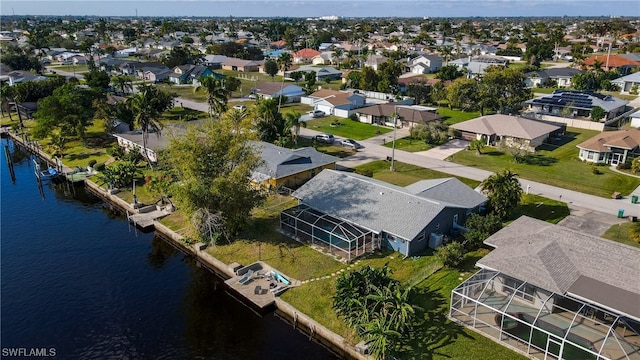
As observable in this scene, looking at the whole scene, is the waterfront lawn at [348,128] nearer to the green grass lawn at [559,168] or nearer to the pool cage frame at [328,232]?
the green grass lawn at [559,168]

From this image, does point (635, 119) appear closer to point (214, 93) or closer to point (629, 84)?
point (629, 84)

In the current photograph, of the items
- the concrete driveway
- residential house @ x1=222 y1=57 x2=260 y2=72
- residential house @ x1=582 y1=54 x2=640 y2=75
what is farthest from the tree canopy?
residential house @ x1=582 y1=54 x2=640 y2=75

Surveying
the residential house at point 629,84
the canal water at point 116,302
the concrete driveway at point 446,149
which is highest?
the residential house at point 629,84

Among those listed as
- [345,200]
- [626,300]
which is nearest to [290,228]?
[345,200]

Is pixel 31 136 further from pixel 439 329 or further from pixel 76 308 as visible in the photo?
pixel 439 329

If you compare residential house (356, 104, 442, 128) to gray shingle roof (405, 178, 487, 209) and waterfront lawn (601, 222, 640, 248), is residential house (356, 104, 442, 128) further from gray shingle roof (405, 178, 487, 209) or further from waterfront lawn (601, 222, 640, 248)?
waterfront lawn (601, 222, 640, 248)

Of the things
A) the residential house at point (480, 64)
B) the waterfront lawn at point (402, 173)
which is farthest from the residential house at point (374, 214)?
the residential house at point (480, 64)
